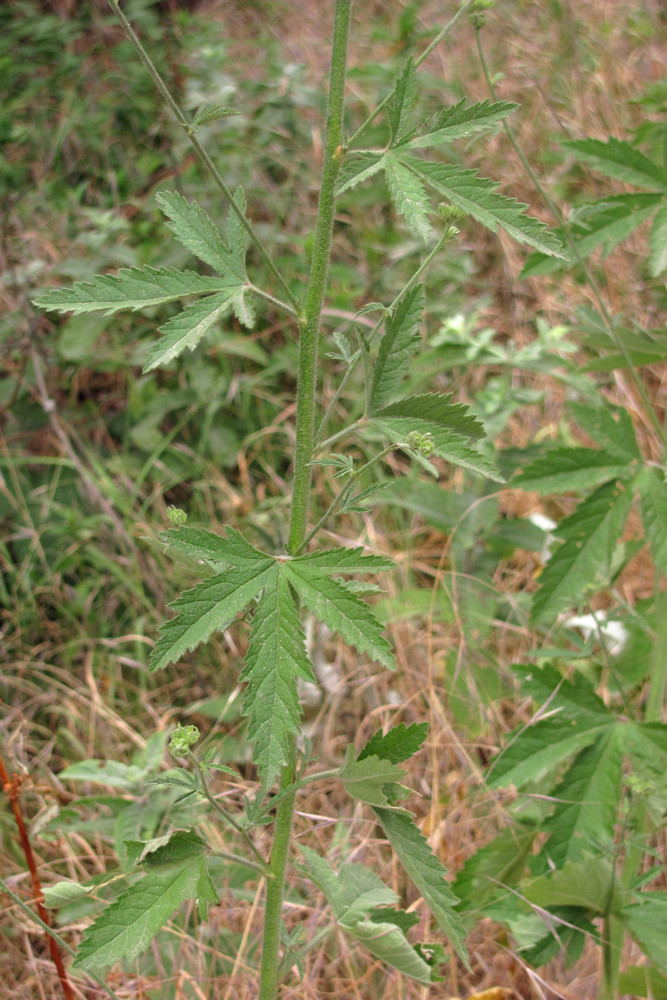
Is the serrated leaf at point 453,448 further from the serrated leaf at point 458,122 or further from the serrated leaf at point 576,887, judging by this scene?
the serrated leaf at point 576,887

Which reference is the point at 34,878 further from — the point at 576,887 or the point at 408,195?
the point at 408,195

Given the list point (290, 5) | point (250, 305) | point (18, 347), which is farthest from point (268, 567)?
point (290, 5)

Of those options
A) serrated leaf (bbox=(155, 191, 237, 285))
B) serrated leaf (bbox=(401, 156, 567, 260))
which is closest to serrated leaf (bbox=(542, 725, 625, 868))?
serrated leaf (bbox=(401, 156, 567, 260))

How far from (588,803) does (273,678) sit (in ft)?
2.69

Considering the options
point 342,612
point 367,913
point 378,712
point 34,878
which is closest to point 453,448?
point 342,612

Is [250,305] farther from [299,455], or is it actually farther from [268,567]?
[268,567]

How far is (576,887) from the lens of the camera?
1595 millimetres

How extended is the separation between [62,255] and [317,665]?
2.02m

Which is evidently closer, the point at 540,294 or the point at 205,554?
the point at 205,554

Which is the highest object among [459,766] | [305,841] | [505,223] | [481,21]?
[481,21]

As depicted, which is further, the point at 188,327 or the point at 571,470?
the point at 571,470

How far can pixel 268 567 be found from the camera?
3.78ft

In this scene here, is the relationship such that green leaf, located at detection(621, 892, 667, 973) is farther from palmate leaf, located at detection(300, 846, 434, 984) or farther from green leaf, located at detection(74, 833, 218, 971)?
green leaf, located at detection(74, 833, 218, 971)

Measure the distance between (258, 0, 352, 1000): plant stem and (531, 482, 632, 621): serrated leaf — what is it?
2.13 feet
